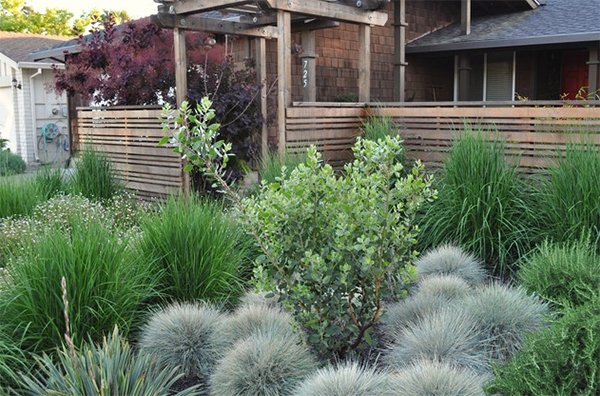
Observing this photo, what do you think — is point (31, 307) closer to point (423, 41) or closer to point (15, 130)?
point (423, 41)

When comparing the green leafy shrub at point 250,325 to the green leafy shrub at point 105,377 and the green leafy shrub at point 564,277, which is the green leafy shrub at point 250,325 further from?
the green leafy shrub at point 564,277

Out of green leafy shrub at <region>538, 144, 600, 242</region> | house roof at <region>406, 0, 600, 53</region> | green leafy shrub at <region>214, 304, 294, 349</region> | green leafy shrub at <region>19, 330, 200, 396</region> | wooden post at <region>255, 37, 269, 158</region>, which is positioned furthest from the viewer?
house roof at <region>406, 0, 600, 53</region>

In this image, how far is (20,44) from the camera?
782 inches

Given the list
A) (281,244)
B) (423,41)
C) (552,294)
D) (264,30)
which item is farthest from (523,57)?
(281,244)

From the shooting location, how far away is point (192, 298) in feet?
14.5

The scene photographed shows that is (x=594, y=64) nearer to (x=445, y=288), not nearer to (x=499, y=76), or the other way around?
(x=499, y=76)

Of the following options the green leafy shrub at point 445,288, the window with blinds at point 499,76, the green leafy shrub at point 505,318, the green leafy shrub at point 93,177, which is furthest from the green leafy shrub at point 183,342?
the window with blinds at point 499,76

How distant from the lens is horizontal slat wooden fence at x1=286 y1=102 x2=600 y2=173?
584cm

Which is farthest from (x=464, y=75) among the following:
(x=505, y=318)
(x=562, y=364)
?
(x=562, y=364)

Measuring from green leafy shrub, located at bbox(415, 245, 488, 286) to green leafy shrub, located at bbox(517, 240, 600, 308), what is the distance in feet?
1.61

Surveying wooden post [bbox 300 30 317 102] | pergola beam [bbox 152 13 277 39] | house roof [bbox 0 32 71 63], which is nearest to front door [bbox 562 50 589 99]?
wooden post [bbox 300 30 317 102]

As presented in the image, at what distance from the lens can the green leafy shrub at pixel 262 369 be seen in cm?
305

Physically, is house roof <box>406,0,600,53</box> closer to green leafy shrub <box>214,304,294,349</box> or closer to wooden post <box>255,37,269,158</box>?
wooden post <box>255,37,269,158</box>

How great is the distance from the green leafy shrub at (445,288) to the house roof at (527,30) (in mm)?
8060
